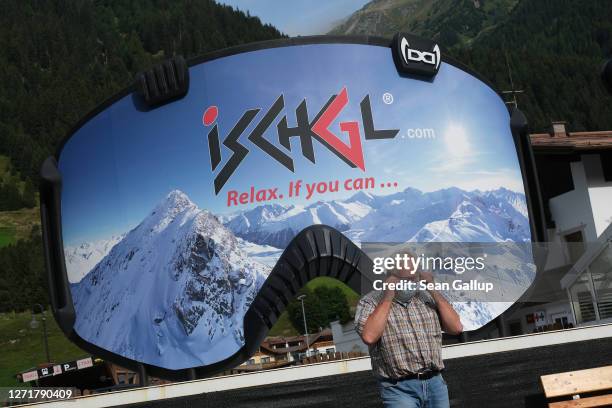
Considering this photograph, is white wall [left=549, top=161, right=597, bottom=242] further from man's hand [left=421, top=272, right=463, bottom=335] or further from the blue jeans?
the blue jeans

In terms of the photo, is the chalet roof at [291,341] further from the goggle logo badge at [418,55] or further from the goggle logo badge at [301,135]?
the goggle logo badge at [301,135]

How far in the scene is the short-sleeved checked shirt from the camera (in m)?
4.26

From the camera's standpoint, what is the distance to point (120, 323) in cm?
1515

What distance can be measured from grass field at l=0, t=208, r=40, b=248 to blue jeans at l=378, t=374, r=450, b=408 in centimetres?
11765

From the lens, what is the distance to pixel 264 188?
14711mm

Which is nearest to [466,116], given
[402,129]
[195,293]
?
[402,129]

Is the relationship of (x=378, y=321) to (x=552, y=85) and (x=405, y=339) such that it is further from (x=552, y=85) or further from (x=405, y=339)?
(x=552, y=85)

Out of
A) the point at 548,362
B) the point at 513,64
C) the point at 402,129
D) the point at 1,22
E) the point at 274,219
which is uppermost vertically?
the point at 1,22

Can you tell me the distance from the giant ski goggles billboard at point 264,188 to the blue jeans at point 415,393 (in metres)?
10.3

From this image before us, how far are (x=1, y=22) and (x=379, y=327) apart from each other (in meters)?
176

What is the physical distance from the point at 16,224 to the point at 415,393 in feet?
405

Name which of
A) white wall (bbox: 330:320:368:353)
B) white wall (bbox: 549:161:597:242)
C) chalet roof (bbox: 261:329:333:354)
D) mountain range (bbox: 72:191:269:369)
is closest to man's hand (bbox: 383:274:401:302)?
mountain range (bbox: 72:191:269:369)

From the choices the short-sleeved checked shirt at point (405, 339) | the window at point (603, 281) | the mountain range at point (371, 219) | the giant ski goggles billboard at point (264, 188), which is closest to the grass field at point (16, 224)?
the giant ski goggles billboard at point (264, 188)

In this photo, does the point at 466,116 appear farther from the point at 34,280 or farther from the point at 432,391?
the point at 34,280
